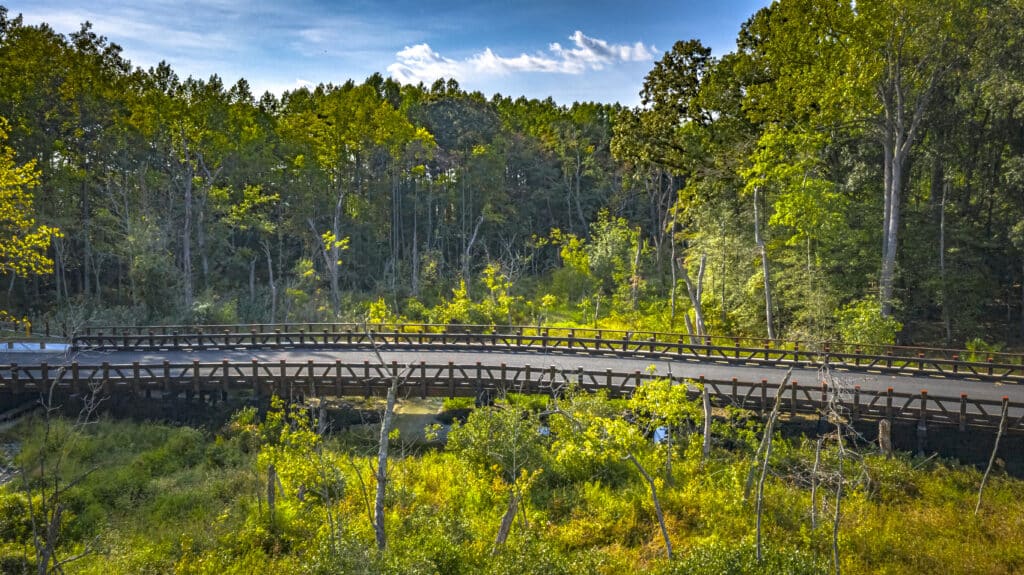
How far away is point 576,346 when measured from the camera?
2919 centimetres

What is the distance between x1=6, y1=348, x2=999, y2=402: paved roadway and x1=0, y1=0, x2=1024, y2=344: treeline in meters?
3.74

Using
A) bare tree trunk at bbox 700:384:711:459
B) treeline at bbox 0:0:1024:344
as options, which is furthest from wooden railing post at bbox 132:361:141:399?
bare tree trunk at bbox 700:384:711:459

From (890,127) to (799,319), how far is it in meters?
10.1

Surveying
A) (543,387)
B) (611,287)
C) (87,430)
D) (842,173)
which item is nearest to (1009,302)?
(842,173)

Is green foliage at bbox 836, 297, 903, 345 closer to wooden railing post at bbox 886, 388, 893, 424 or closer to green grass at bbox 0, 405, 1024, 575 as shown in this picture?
wooden railing post at bbox 886, 388, 893, 424

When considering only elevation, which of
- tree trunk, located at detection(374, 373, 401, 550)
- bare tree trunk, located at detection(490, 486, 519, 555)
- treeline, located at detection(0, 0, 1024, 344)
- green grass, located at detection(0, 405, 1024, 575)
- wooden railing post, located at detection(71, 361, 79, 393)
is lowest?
green grass, located at detection(0, 405, 1024, 575)

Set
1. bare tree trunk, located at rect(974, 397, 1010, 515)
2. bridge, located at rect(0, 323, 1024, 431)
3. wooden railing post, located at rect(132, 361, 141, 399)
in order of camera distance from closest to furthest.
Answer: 1. bare tree trunk, located at rect(974, 397, 1010, 515)
2. bridge, located at rect(0, 323, 1024, 431)
3. wooden railing post, located at rect(132, 361, 141, 399)

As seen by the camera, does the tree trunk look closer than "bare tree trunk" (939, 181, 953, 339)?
Yes

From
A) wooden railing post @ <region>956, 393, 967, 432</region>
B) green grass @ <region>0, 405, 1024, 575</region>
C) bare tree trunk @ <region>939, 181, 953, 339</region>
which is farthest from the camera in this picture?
bare tree trunk @ <region>939, 181, 953, 339</region>

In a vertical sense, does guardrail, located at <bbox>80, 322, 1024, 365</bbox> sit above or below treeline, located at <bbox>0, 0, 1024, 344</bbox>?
below

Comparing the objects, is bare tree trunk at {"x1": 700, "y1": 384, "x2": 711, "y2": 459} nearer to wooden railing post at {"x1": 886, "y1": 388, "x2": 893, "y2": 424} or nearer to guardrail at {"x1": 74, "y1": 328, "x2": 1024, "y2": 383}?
wooden railing post at {"x1": 886, "y1": 388, "x2": 893, "y2": 424}

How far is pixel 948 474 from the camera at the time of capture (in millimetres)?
17828

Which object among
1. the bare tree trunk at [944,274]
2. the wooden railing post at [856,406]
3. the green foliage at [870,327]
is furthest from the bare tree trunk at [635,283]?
the wooden railing post at [856,406]

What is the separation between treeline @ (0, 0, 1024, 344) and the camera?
2562cm
